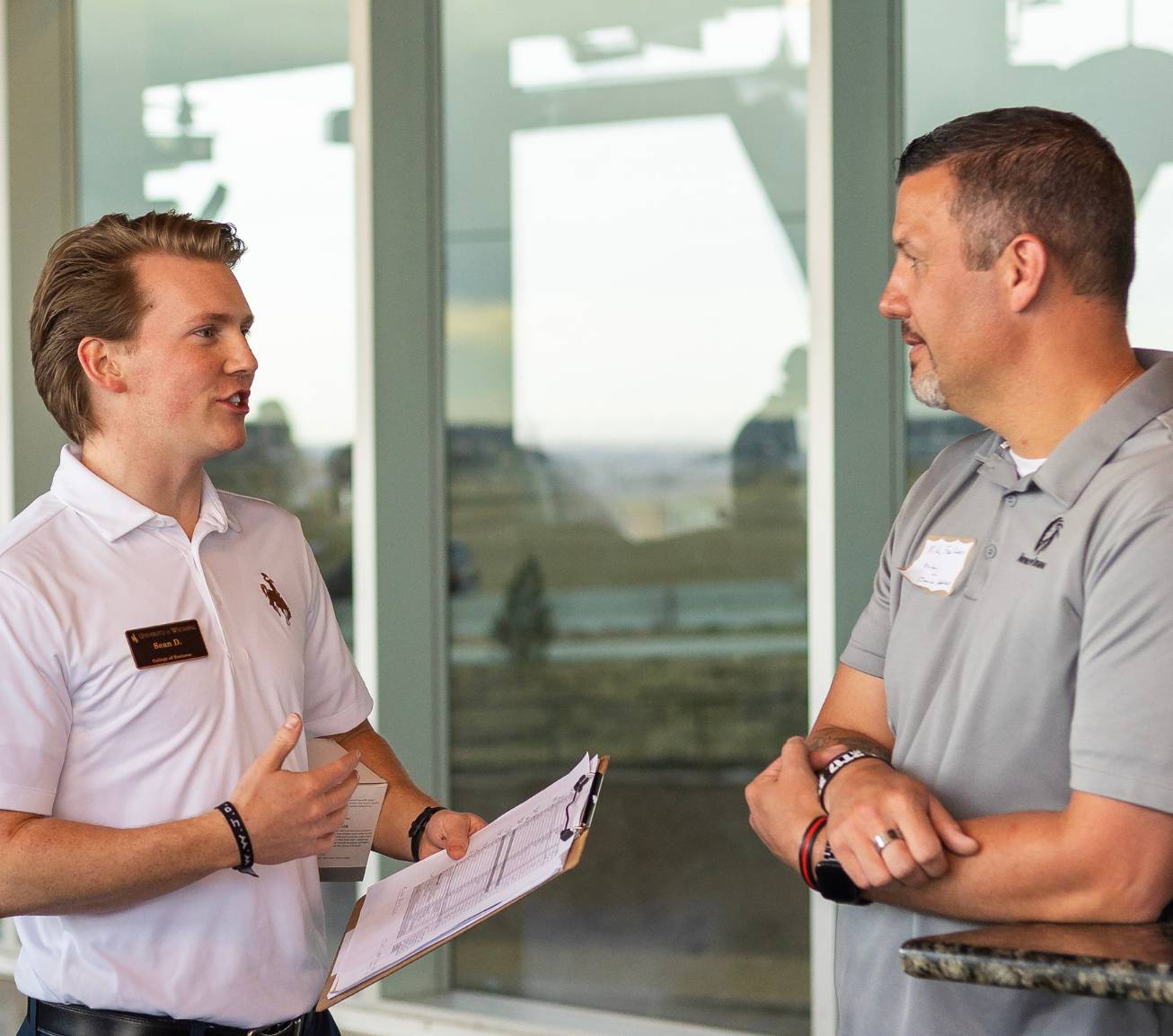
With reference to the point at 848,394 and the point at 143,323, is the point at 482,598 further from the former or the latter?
the point at 143,323

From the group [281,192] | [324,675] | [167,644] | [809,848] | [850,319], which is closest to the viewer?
[809,848]

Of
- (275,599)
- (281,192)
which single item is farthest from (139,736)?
(281,192)


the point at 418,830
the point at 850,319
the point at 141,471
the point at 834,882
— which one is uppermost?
the point at 850,319

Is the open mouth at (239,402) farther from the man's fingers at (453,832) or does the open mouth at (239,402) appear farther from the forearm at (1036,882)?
the forearm at (1036,882)

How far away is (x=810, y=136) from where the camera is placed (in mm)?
3127

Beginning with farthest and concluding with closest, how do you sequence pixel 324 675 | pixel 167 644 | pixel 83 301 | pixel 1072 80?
pixel 1072 80 → pixel 324 675 → pixel 83 301 → pixel 167 644

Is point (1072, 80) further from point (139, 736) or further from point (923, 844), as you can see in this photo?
point (139, 736)

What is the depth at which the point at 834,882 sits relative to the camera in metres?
1.51

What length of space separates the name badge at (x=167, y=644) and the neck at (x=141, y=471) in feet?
0.57

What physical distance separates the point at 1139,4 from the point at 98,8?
10.8ft

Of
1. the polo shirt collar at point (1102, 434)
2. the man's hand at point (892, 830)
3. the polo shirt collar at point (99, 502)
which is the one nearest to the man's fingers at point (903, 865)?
the man's hand at point (892, 830)

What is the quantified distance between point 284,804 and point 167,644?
28cm

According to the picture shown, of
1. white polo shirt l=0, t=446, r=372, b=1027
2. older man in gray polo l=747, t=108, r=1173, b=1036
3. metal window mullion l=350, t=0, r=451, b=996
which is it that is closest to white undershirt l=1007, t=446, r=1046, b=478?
older man in gray polo l=747, t=108, r=1173, b=1036

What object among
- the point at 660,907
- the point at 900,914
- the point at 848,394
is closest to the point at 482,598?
the point at 660,907
